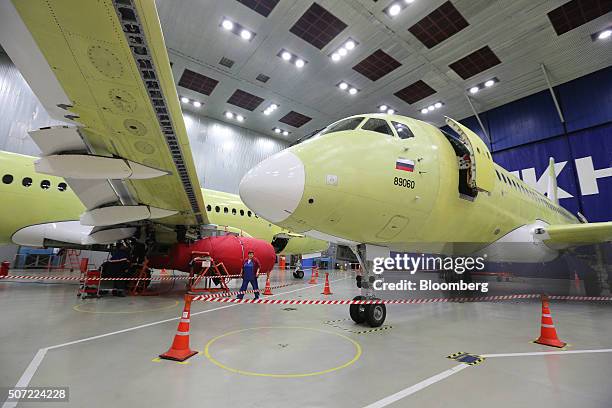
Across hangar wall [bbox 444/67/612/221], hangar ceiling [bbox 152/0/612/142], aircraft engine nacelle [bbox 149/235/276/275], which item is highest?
hangar ceiling [bbox 152/0/612/142]

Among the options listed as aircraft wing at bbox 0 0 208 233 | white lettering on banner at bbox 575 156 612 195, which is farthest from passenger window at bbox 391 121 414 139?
white lettering on banner at bbox 575 156 612 195

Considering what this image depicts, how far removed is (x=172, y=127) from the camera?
4.01 m

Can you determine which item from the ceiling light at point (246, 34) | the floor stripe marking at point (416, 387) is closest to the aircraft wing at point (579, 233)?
the floor stripe marking at point (416, 387)

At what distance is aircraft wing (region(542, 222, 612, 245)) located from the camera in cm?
621

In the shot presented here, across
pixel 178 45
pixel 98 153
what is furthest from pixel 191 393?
pixel 178 45

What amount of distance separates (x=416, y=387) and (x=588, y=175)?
723 inches

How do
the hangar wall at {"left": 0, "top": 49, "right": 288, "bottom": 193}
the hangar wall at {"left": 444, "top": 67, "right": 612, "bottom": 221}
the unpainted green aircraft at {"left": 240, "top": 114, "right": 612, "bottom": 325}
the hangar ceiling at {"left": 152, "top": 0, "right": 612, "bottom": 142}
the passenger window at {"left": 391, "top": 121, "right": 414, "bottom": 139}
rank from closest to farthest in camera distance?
the unpainted green aircraft at {"left": 240, "top": 114, "right": 612, "bottom": 325} → the passenger window at {"left": 391, "top": 121, "right": 414, "bottom": 139} → the hangar ceiling at {"left": 152, "top": 0, "right": 612, "bottom": 142} → the hangar wall at {"left": 444, "top": 67, "right": 612, "bottom": 221} → the hangar wall at {"left": 0, "top": 49, "right": 288, "bottom": 193}

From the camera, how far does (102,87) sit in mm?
3301

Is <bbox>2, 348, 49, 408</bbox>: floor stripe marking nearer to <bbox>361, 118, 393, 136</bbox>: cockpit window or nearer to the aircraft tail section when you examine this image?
<bbox>361, 118, 393, 136</bbox>: cockpit window

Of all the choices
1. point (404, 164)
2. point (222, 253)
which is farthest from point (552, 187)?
point (222, 253)

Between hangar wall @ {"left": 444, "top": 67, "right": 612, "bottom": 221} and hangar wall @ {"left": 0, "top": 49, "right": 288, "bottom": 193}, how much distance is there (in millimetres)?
15538

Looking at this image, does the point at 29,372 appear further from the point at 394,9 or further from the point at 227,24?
the point at 394,9

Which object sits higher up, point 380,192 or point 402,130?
point 402,130

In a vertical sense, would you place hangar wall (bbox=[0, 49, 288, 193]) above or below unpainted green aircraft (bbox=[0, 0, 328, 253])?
above
